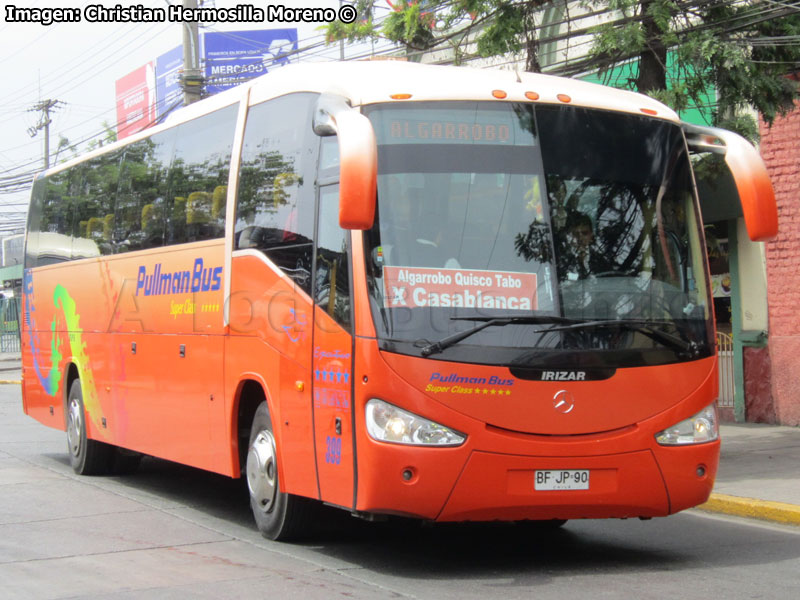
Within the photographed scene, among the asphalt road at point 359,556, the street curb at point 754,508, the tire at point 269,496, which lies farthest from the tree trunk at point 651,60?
the tire at point 269,496

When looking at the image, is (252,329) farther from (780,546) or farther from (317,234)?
(780,546)

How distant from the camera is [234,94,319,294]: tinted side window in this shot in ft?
25.5

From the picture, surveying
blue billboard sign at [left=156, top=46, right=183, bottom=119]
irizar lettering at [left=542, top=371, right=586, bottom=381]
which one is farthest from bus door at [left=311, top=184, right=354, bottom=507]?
blue billboard sign at [left=156, top=46, right=183, bottom=119]

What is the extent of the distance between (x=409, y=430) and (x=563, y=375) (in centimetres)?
99

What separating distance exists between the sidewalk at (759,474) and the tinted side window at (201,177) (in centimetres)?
498

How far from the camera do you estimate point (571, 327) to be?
22.9 feet

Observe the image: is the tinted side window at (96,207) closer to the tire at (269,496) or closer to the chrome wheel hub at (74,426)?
the chrome wheel hub at (74,426)

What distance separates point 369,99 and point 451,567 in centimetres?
299

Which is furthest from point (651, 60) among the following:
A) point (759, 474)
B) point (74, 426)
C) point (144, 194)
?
point (74, 426)

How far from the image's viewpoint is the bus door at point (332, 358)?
7004 millimetres

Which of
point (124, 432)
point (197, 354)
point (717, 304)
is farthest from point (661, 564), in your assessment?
point (717, 304)

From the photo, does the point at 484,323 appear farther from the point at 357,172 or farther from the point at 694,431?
the point at 694,431

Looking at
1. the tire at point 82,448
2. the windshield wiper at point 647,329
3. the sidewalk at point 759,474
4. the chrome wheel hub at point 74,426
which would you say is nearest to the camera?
the windshield wiper at point 647,329

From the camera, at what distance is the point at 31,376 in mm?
14508
